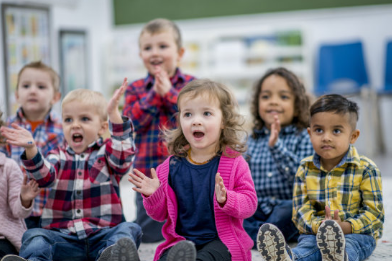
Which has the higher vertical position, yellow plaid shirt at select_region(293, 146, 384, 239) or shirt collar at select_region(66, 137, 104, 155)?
shirt collar at select_region(66, 137, 104, 155)

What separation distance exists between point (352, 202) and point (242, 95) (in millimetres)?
4005

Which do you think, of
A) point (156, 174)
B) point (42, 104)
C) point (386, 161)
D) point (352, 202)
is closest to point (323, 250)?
point (352, 202)

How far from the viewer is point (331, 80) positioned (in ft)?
17.7

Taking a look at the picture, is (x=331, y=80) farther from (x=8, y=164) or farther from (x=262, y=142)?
(x=8, y=164)

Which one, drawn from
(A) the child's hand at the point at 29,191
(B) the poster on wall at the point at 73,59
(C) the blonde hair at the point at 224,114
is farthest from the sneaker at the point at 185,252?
(B) the poster on wall at the point at 73,59

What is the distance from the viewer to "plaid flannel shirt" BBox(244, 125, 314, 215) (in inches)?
81.0

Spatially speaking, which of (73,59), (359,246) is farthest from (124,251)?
(73,59)

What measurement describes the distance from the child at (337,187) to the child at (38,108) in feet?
3.86

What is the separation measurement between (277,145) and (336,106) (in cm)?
38

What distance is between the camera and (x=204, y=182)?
1.58 meters

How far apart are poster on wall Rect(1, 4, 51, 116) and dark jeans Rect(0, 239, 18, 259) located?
11.3ft

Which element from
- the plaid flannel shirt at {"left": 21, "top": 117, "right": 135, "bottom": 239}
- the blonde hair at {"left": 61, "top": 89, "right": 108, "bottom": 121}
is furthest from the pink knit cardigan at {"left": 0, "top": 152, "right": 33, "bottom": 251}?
the blonde hair at {"left": 61, "top": 89, "right": 108, "bottom": 121}

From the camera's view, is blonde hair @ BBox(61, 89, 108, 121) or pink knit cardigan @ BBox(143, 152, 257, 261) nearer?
pink knit cardigan @ BBox(143, 152, 257, 261)

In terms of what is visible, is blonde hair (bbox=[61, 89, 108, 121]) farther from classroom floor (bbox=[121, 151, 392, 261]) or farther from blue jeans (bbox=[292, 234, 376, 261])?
blue jeans (bbox=[292, 234, 376, 261])
